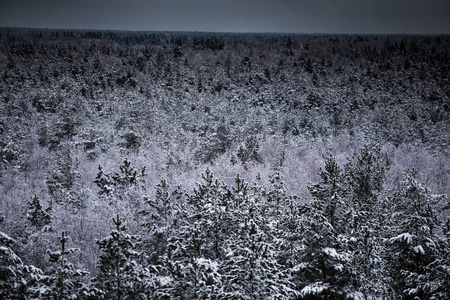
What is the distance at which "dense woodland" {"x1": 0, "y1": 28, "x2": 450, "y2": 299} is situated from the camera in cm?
605

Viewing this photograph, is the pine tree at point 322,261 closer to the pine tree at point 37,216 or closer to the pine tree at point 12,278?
the pine tree at point 12,278

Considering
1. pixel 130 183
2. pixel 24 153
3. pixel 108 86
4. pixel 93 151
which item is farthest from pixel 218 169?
pixel 108 86

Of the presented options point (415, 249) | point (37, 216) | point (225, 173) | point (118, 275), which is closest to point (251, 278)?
point (118, 275)

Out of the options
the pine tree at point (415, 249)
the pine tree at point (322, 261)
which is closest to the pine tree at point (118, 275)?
the pine tree at point (322, 261)

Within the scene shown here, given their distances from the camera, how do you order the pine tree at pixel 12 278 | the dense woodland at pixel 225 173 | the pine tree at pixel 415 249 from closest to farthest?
1. the pine tree at pixel 12 278
2. the dense woodland at pixel 225 173
3. the pine tree at pixel 415 249

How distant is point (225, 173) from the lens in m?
21.8

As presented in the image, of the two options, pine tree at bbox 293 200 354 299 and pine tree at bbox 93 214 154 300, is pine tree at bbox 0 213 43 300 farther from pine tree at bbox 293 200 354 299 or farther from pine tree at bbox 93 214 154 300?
pine tree at bbox 293 200 354 299

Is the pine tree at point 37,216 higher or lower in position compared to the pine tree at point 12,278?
higher

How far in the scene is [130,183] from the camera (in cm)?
1501

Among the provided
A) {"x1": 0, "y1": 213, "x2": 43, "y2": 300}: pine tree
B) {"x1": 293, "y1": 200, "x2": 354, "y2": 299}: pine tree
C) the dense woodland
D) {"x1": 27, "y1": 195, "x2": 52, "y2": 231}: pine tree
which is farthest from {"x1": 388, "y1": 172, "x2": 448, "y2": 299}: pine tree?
{"x1": 27, "y1": 195, "x2": 52, "y2": 231}: pine tree

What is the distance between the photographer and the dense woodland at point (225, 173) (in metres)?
6.05

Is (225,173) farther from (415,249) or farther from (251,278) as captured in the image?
(251,278)

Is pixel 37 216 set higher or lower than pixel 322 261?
higher

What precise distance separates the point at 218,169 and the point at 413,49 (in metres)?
69.8
